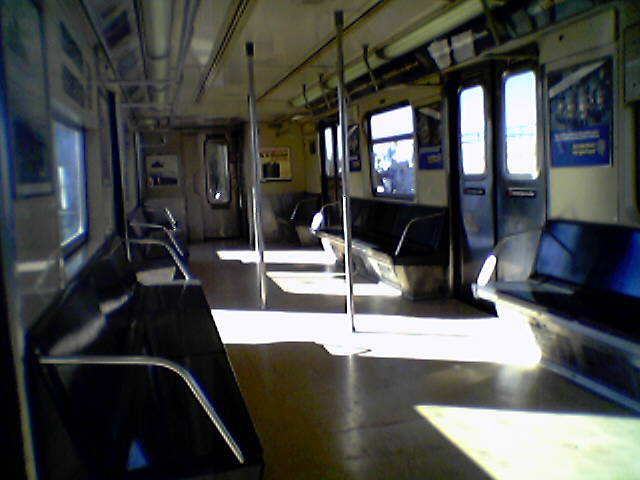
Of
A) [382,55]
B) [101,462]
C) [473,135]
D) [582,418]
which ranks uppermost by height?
[382,55]

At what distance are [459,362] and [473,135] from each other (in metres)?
2.39

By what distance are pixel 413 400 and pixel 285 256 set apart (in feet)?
21.0

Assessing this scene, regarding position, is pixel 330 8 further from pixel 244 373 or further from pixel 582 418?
pixel 582 418

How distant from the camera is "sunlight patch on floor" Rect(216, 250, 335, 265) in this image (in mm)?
9175

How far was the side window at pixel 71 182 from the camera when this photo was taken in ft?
12.4

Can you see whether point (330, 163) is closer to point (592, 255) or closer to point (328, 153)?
point (328, 153)

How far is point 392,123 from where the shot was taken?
7660 mm

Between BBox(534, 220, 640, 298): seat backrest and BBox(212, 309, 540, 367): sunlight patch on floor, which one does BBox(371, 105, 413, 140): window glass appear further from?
BBox(534, 220, 640, 298): seat backrest

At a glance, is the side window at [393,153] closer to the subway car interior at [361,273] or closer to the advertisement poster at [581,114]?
the subway car interior at [361,273]

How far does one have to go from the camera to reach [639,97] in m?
3.65

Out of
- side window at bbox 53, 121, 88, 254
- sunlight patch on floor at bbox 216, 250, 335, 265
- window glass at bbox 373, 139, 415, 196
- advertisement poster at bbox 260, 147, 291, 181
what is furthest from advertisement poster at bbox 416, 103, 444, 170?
advertisement poster at bbox 260, 147, 291, 181

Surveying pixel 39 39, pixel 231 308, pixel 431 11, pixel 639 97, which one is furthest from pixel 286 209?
pixel 39 39

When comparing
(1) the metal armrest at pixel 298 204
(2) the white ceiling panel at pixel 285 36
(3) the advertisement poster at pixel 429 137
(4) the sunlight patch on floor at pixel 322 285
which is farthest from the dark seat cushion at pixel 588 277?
(1) the metal armrest at pixel 298 204

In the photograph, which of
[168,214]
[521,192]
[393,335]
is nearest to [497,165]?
[521,192]
